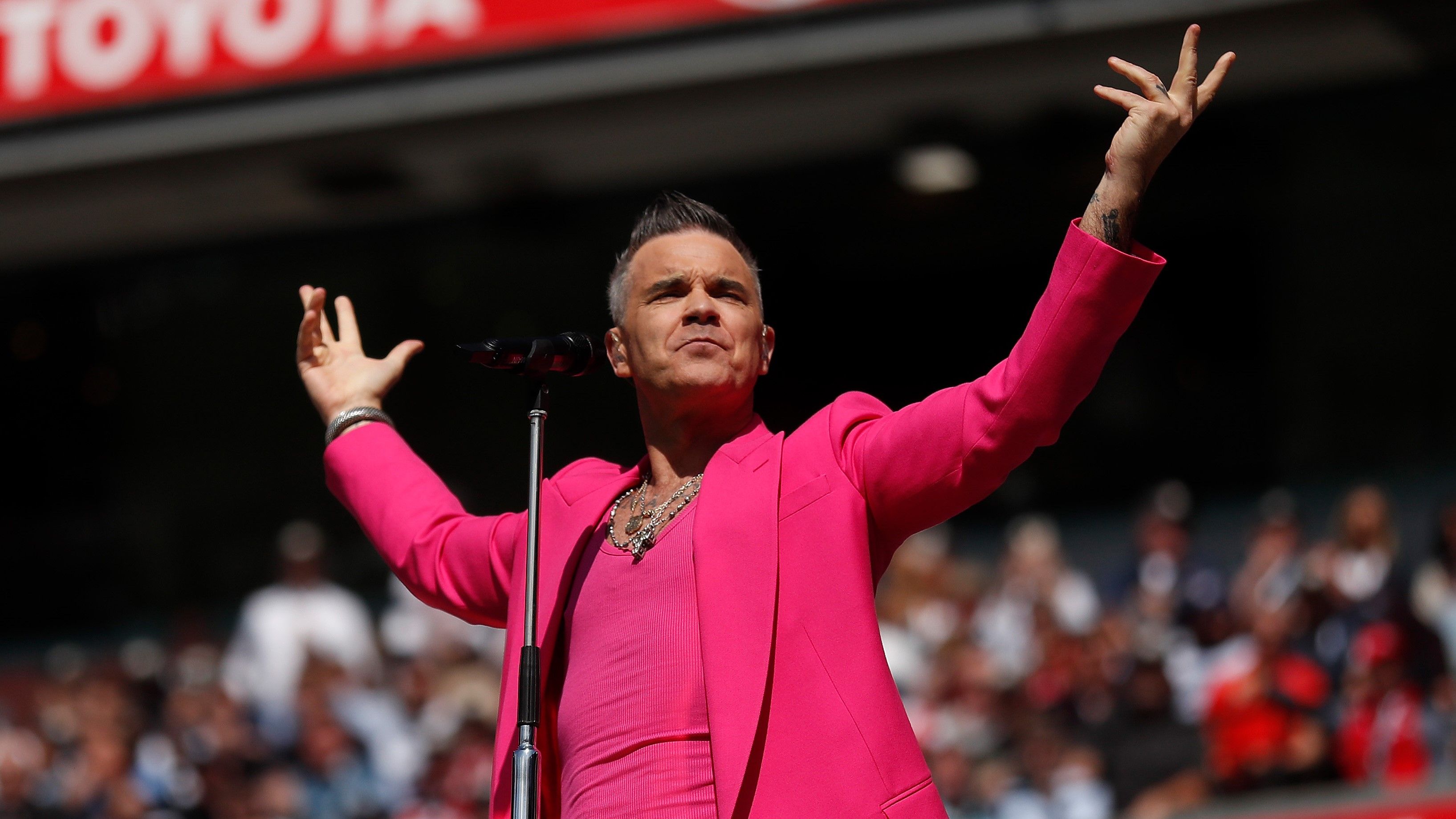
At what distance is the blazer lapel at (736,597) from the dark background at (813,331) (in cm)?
737

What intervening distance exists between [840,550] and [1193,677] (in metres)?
5.27

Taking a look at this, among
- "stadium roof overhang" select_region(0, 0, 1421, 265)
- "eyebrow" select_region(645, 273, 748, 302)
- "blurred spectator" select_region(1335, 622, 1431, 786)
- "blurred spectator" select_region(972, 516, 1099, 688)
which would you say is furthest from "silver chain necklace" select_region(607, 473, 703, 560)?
"stadium roof overhang" select_region(0, 0, 1421, 265)

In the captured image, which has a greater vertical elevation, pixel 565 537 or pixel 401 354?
pixel 401 354

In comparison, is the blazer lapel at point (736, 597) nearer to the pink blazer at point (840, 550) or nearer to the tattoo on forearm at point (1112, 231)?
the pink blazer at point (840, 550)

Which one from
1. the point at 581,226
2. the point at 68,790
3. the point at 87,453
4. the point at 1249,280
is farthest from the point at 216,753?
the point at 1249,280

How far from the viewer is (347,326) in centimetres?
354

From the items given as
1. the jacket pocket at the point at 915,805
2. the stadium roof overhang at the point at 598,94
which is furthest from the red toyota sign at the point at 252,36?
the jacket pocket at the point at 915,805

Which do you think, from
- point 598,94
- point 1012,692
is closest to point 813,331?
point 598,94

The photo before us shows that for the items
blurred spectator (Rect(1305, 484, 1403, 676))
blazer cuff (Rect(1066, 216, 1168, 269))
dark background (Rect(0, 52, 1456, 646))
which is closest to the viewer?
blazer cuff (Rect(1066, 216, 1168, 269))

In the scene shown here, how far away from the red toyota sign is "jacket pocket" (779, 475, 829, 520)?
6445mm

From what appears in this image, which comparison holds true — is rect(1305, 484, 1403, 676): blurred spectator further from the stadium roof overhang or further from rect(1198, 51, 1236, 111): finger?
rect(1198, 51, 1236, 111): finger

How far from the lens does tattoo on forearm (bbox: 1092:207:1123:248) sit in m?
2.43

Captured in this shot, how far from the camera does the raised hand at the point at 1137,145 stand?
242 cm

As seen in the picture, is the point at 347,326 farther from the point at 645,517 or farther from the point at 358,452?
the point at 645,517
